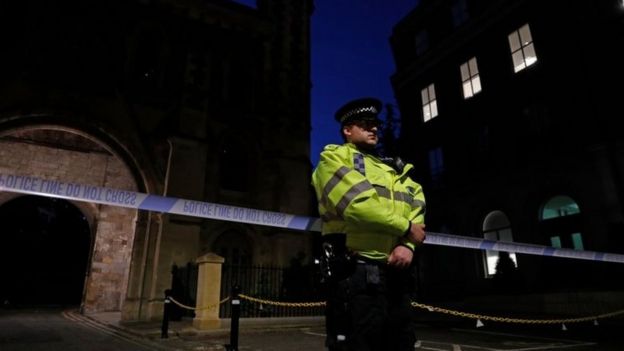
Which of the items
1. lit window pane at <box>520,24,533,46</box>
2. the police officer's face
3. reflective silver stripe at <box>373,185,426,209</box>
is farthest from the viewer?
lit window pane at <box>520,24,533,46</box>

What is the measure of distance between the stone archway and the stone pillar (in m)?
10.2

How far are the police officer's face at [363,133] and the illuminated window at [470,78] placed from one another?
19.9m

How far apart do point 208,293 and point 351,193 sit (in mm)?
8122

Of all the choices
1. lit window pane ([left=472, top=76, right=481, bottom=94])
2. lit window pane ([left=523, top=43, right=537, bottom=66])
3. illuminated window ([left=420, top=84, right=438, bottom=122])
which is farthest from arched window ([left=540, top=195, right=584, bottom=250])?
illuminated window ([left=420, top=84, right=438, bottom=122])

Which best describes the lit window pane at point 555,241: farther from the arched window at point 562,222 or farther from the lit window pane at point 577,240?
the lit window pane at point 577,240

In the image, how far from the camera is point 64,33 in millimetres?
14227

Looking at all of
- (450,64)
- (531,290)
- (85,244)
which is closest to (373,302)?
(531,290)

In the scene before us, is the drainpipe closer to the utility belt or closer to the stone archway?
the stone archway

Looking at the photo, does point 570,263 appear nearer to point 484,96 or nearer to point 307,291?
point 484,96

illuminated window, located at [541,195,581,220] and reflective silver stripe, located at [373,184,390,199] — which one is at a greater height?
illuminated window, located at [541,195,581,220]

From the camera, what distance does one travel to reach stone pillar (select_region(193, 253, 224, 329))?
9.15 meters

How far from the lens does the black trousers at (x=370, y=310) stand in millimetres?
2135

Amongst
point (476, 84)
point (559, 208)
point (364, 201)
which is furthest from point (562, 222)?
point (364, 201)

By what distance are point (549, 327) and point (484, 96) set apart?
13061mm
